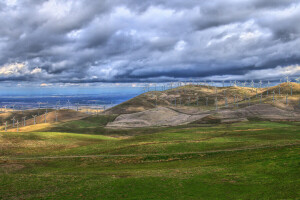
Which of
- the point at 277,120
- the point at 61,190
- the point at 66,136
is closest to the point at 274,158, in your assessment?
the point at 61,190

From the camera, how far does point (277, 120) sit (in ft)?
581

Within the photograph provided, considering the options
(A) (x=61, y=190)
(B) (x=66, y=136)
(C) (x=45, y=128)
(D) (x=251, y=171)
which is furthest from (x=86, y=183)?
(C) (x=45, y=128)

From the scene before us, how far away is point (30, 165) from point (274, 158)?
191 ft

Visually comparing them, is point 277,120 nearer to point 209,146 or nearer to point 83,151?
point 209,146

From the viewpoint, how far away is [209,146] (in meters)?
77.5

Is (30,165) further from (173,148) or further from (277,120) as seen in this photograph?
(277,120)

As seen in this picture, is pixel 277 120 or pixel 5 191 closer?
pixel 5 191

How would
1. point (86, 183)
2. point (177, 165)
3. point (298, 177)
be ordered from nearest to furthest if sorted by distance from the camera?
1. point (298, 177)
2. point (86, 183)
3. point (177, 165)

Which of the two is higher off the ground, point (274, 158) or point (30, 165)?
point (274, 158)

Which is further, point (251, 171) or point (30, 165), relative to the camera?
point (30, 165)

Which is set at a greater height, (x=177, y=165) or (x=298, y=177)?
(x=298, y=177)

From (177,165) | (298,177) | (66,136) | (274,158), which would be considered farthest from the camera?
(66,136)

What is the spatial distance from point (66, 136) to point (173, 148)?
57250mm

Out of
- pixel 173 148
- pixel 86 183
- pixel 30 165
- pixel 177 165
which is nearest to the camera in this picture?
pixel 86 183
